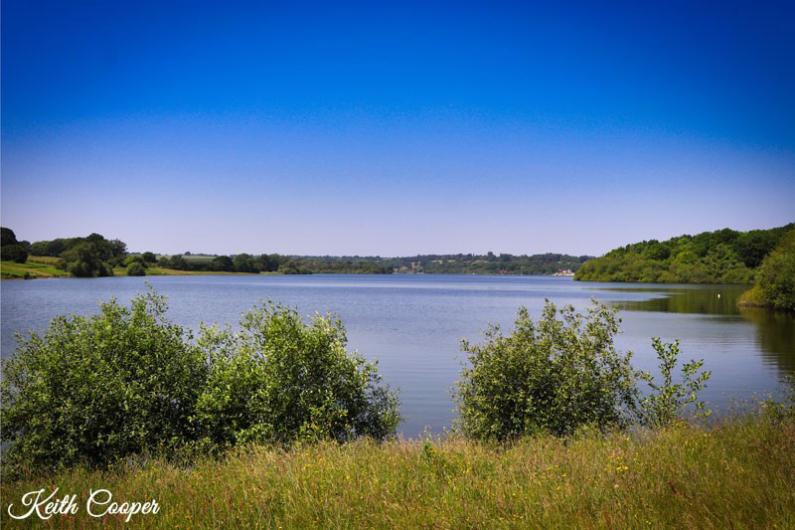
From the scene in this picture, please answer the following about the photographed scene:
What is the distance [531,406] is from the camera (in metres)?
16.8

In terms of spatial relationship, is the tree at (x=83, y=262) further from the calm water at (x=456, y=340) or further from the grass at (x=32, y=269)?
the calm water at (x=456, y=340)

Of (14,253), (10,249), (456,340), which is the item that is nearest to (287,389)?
(456,340)

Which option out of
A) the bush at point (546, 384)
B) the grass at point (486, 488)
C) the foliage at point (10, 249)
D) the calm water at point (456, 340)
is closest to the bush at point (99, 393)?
the grass at point (486, 488)

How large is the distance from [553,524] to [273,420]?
1052 centimetres

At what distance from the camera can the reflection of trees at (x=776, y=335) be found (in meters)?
38.5

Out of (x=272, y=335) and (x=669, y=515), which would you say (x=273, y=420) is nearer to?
(x=272, y=335)

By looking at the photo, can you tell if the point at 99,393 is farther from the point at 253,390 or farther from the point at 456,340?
the point at 456,340

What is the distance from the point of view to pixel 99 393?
611 inches

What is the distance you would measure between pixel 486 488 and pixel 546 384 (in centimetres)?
869

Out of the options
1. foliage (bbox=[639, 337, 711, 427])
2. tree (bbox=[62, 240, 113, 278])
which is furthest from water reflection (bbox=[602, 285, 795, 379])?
tree (bbox=[62, 240, 113, 278])

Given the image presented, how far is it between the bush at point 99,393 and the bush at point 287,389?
880 millimetres

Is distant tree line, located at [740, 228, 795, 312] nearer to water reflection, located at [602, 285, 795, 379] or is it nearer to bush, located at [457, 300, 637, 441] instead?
water reflection, located at [602, 285, 795, 379]

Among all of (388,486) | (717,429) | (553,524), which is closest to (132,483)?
(388,486)

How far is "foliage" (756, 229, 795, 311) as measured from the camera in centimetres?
7350
